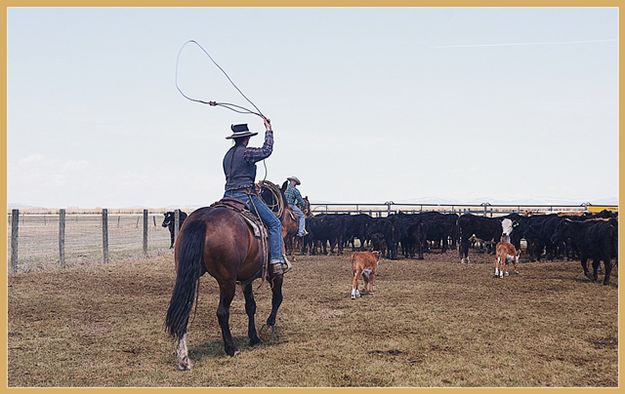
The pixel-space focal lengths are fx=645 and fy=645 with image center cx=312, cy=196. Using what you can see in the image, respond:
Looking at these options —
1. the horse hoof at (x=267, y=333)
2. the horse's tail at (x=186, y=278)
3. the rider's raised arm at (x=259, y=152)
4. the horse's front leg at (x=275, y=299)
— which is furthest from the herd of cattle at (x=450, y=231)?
the horse's tail at (x=186, y=278)

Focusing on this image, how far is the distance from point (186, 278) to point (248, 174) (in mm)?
1719

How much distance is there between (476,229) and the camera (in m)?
21.3

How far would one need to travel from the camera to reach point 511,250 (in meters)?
16.0

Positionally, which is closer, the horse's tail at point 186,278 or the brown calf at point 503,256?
the horse's tail at point 186,278

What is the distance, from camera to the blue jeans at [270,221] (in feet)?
Result: 27.0

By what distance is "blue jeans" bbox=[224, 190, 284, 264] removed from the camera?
823 centimetres

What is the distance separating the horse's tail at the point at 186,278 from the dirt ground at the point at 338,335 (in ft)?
1.73

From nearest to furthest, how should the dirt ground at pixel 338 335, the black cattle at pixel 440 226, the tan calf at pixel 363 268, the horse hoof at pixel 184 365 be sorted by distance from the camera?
the dirt ground at pixel 338 335 < the horse hoof at pixel 184 365 < the tan calf at pixel 363 268 < the black cattle at pixel 440 226

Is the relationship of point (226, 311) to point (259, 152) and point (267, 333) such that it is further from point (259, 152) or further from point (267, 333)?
point (259, 152)

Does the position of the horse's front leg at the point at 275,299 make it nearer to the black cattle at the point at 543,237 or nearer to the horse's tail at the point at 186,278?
the horse's tail at the point at 186,278

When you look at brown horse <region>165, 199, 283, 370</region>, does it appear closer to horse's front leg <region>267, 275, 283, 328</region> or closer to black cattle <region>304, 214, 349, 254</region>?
horse's front leg <region>267, 275, 283, 328</region>

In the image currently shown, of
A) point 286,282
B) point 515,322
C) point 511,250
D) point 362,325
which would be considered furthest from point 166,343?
point 511,250

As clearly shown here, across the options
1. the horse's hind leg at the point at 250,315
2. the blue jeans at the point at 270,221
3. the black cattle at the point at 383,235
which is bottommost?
the horse's hind leg at the point at 250,315

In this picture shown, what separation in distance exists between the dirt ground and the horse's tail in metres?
0.53
